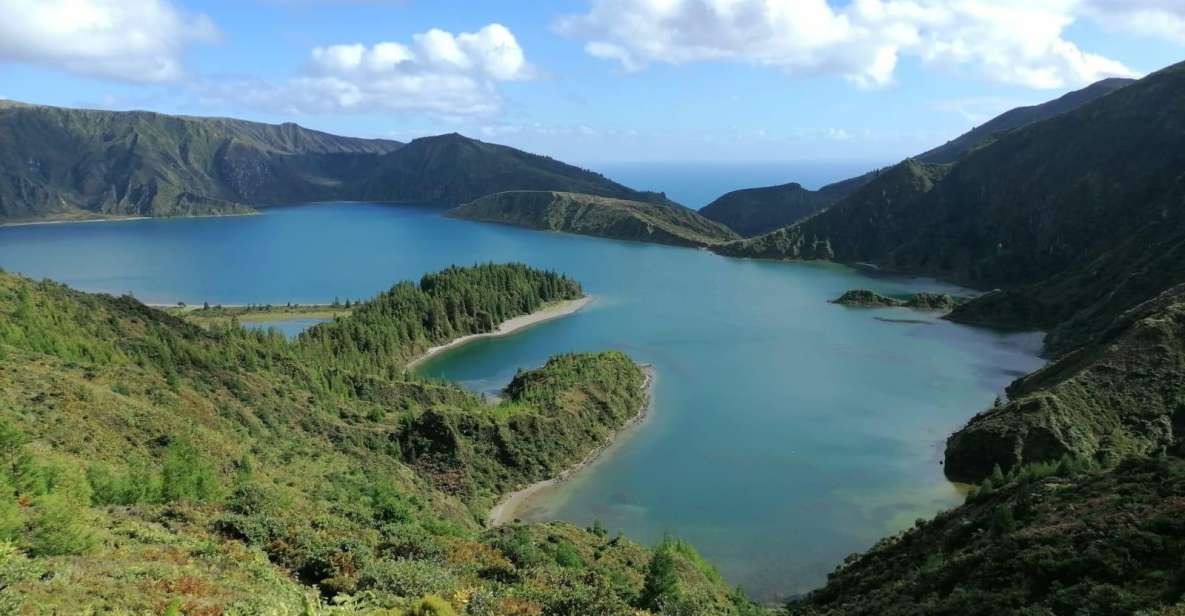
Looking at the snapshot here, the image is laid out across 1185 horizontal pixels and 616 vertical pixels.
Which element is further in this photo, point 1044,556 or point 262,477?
point 262,477

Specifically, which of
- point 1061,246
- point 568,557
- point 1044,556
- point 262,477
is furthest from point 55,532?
point 1061,246

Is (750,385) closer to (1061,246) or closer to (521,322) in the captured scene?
(521,322)

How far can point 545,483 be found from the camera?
55.8 metres

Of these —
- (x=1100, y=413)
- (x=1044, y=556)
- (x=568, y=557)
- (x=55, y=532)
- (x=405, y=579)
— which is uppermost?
(x=55, y=532)

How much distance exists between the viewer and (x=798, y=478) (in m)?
56.1

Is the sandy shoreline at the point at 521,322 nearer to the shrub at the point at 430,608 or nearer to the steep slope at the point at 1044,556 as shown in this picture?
the steep slope at the point at 1044,556

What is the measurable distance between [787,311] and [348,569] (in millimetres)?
105910

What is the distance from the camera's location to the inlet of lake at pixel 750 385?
164 ft

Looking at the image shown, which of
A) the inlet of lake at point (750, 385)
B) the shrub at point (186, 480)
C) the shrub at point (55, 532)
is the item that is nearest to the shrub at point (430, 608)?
the shrub at point (55, 532)

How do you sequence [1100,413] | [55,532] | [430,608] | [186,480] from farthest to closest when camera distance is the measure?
[1100,413] < [186,480] < [55,532] < [430,608]

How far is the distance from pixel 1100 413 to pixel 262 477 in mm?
→ 55444

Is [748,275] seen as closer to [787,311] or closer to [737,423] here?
[787,311]

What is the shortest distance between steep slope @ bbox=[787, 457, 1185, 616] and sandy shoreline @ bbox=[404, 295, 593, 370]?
214 ft

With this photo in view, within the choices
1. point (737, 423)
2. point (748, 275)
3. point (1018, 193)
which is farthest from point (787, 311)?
point (1018, 193)
